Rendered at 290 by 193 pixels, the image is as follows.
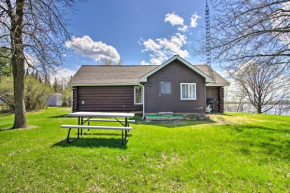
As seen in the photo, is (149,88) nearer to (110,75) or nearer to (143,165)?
(110,75)

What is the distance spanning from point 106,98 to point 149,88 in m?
4.26

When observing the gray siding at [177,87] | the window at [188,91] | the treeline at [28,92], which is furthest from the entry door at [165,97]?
the treeline at [28,92]

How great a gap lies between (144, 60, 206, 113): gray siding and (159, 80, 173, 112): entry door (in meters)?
0.20

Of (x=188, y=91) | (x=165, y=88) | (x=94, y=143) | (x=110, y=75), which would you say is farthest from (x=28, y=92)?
(x=188, y=91)

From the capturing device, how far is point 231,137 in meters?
5.25

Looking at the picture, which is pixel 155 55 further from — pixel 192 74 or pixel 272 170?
pixel 272 170

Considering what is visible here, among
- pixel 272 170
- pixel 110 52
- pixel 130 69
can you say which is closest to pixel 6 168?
pixel 272 170

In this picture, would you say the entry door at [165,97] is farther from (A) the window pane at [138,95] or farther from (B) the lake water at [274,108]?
(B) the lake water at [274,108]

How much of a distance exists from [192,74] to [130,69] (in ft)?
22.0

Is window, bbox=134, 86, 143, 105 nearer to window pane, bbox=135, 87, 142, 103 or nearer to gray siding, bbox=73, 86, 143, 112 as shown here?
window pane, bbox=135, 87, 142, 103

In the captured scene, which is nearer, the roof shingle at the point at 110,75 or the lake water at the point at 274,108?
the roof shingle at the point at 110,75

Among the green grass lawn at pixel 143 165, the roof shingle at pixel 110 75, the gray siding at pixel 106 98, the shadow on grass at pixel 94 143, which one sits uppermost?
the roof shingle at pixel 110 75

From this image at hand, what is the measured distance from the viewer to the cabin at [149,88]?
9.68 metres

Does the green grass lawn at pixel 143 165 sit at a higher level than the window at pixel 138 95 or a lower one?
lower
